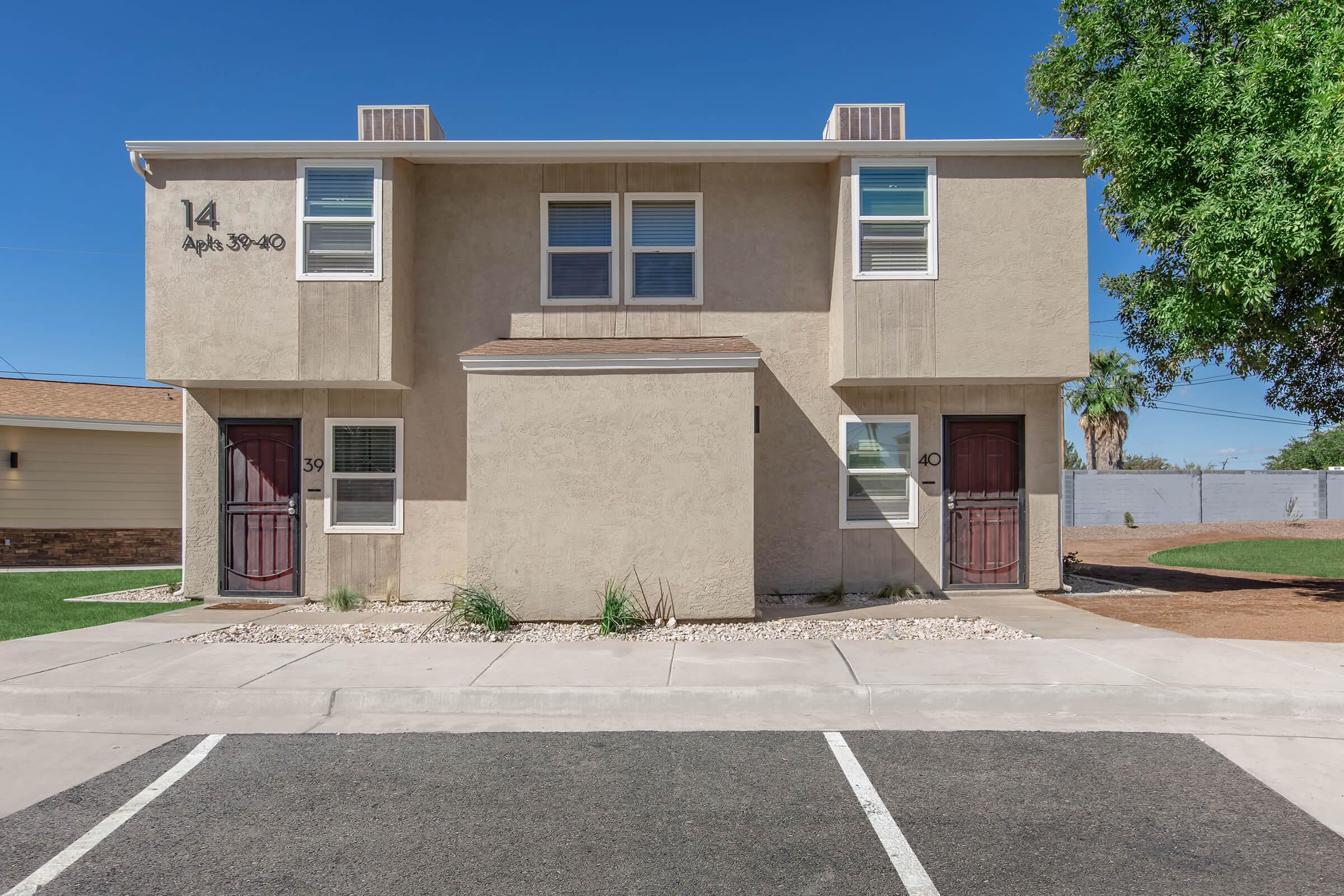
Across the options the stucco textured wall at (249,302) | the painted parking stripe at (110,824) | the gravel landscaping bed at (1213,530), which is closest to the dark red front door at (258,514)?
the stucco textured wall at (249,302)

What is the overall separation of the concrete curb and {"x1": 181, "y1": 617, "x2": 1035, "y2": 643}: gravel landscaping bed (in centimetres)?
188

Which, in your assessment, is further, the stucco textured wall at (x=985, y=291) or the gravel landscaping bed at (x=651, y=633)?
the stucco textured wall at (x=985, y=291)

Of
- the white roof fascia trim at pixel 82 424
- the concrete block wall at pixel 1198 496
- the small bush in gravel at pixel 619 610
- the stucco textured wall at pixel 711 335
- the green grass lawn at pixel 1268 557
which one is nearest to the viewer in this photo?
the small bush in gravel at pixel 619 610

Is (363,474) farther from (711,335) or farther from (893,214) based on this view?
(893,214)

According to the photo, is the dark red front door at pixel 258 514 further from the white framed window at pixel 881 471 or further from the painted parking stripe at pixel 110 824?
the white framed window at pixel 881 471

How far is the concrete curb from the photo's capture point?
5.94 m

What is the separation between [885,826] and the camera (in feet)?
13.9

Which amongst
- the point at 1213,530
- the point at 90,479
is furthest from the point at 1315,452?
the point at 90,479

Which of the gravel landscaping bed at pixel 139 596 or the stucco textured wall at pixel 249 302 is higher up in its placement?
the stucco textured wall at pixel 249 302

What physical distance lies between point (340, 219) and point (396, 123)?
70.4 inches

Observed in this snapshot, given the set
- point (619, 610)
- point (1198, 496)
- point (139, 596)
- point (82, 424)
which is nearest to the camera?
point (619, 610)

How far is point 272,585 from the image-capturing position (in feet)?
36.1

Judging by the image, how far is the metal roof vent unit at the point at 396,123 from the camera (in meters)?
11.0

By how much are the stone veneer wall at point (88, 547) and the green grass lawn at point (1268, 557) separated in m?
22.2
